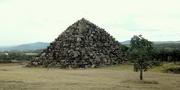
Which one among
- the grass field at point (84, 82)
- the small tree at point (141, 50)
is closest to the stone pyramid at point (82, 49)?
the grass field at point (84, 82)

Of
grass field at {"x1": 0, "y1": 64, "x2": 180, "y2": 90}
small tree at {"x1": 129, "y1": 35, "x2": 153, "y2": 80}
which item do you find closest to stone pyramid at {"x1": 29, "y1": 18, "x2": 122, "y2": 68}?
grass field at {"x1": 0, "y1": 64, "x2": 180, "y2": 90}

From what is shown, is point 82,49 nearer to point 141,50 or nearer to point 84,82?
point 141,50

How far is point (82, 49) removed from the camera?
8925 centimetres

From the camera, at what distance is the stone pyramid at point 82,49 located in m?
85.7

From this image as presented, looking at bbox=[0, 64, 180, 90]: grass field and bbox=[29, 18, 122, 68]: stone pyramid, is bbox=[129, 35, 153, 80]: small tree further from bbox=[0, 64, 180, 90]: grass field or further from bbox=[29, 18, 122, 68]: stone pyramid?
bbox=[29, 18, 122, 68]: stone pyramid

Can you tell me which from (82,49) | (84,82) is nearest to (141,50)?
(84,82)

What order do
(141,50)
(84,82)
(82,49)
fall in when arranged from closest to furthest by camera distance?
(84,82) → (141,50) → (82,49)

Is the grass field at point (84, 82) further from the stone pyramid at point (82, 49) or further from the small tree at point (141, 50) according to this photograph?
the stone pyramid at point (82, 49)

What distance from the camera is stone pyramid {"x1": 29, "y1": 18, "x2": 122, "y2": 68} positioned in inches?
3375

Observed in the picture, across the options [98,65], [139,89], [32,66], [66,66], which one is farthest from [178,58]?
[139,89]

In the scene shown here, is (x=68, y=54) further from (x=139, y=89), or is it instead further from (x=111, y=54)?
(x=139, y=89)

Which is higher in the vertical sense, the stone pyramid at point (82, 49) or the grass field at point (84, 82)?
the stone pyramid at point (82, 49)

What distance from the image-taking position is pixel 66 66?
83500 mm

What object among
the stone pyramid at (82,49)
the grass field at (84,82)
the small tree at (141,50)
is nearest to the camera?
the grass field at (84,82)
